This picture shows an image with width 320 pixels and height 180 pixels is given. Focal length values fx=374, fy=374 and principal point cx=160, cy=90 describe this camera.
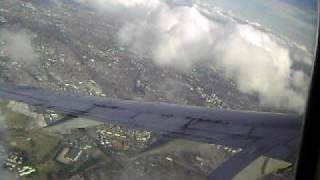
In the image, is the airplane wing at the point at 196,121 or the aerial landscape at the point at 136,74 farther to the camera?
the aerial landscape at the point at 136,74

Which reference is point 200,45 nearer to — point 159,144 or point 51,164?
point 159,144

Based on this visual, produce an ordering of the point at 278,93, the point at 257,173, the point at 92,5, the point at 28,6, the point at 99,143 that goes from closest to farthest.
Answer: the point at 257,173, the point at 278,93, the point at 99,143, the point at 92,5, the point at 28,6

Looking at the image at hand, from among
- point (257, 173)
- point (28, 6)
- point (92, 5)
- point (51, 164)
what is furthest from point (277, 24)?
point (28, 6)

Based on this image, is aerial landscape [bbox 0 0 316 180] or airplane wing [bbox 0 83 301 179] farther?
aerial landscape [bbox 0 0 316 180]

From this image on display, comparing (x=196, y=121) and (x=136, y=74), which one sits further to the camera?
(x=136, y=74)

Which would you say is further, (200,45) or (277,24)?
→ (200,45)
